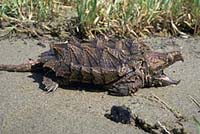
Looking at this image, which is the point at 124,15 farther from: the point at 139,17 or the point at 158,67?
the point at 158,67

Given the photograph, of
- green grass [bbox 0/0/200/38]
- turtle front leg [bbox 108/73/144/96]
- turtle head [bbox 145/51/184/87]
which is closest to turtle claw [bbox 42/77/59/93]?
turtle front leg [bbox 108/73/144/96]

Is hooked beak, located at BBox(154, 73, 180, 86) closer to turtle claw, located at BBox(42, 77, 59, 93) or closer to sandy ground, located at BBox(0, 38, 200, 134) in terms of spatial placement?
sandy ground, located at BBox(0, 38, 200, 134)

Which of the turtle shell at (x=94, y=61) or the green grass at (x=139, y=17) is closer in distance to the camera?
the turtle shell at (x=94, y=61)

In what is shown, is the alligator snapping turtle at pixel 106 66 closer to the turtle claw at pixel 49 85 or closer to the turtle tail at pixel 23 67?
the turtle claw at pixel 49 85

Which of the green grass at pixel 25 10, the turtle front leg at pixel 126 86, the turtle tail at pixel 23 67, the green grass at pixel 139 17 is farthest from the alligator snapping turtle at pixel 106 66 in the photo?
the green grass at pixel 25 10

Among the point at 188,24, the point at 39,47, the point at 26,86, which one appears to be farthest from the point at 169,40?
the point at 26,86

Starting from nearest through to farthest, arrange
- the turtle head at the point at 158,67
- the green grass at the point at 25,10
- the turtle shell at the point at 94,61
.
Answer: the turtle shell at the point at 94,61 < the turtle head at the point at 158,67 < the green grass at the point at 25,10

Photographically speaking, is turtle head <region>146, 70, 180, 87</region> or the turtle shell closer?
the turtle shell
